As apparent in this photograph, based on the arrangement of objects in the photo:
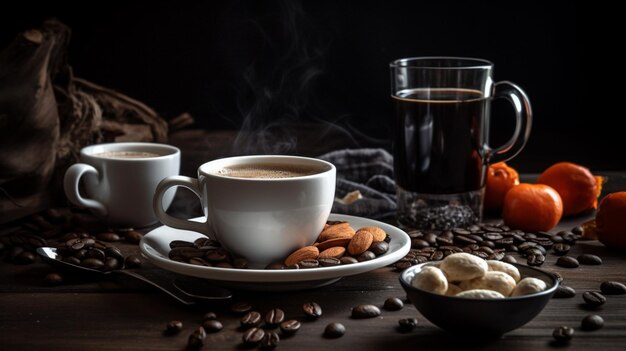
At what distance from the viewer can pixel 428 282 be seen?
3.76 ft

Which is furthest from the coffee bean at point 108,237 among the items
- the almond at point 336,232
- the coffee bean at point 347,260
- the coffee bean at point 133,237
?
the coffee bean at point 347,260

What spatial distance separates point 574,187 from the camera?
1.92 meters

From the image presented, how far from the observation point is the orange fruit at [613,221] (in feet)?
5.38

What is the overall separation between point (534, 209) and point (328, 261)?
2.11 feet

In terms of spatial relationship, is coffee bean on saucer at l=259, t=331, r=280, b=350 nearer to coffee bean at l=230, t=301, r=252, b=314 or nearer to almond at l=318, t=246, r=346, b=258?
coffee bean at l=230, t=301, r=252, b=314

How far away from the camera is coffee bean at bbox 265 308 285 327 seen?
1213mm

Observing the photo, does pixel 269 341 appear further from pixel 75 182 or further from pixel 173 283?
pixel 75 182

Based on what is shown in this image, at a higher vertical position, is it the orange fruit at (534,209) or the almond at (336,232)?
the almond at (336,232)

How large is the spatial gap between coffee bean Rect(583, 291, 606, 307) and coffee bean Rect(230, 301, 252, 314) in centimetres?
54

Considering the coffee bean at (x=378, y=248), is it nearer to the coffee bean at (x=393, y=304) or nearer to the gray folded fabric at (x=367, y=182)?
the coffee bean at (x=393, y=304)

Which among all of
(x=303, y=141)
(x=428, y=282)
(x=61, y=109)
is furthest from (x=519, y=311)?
(x=303, y=141)

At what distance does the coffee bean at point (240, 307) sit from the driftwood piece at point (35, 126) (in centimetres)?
82

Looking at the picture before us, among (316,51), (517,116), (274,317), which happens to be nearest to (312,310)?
(274,317)

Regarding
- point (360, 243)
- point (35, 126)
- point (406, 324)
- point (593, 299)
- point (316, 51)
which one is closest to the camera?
point (406, 324)
